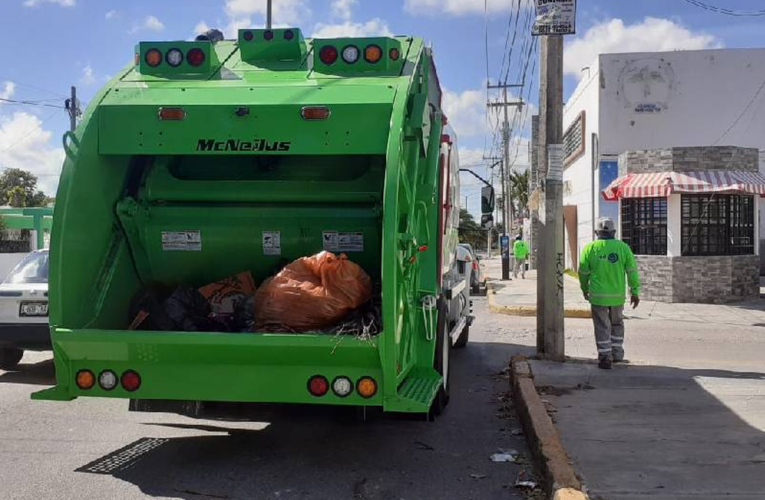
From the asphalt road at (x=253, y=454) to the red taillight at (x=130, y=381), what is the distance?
62cm

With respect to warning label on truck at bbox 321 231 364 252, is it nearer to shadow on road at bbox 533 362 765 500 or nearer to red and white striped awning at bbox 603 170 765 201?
shadow on road at bbox 533 362 765 500

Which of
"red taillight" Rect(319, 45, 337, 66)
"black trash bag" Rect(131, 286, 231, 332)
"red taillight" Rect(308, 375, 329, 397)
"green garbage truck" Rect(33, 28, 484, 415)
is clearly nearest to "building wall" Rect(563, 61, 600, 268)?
"green garbage truck" Rect(33, 28, 484, 415)

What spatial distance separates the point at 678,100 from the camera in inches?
787

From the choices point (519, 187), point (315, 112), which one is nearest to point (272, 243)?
point (315, 112)

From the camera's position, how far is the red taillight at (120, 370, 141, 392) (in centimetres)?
486

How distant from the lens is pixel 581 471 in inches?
187

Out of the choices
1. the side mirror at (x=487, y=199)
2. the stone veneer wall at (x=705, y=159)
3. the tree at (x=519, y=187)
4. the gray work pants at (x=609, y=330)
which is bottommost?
the gray work pants at (x=609, y=330)

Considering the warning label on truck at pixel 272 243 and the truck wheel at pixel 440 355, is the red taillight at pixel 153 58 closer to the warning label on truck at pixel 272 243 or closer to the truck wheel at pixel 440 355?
the warning label on truck at pixel 272 243

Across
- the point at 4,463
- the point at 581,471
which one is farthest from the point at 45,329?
the point at 581,471

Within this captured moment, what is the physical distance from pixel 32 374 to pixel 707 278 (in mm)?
13319

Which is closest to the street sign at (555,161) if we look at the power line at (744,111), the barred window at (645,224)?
the barred window at (645,224)

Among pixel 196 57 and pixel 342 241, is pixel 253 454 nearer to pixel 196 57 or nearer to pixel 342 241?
pixel 342 241

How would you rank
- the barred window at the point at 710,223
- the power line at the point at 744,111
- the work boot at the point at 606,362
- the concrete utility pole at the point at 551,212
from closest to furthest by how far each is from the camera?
the work boot at the point at 606,362, the concrete utility pole at the point at 551,212, the barred window at the point at 710,223, the power line at the point at 744,111

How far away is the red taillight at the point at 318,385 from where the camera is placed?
4699 mm
